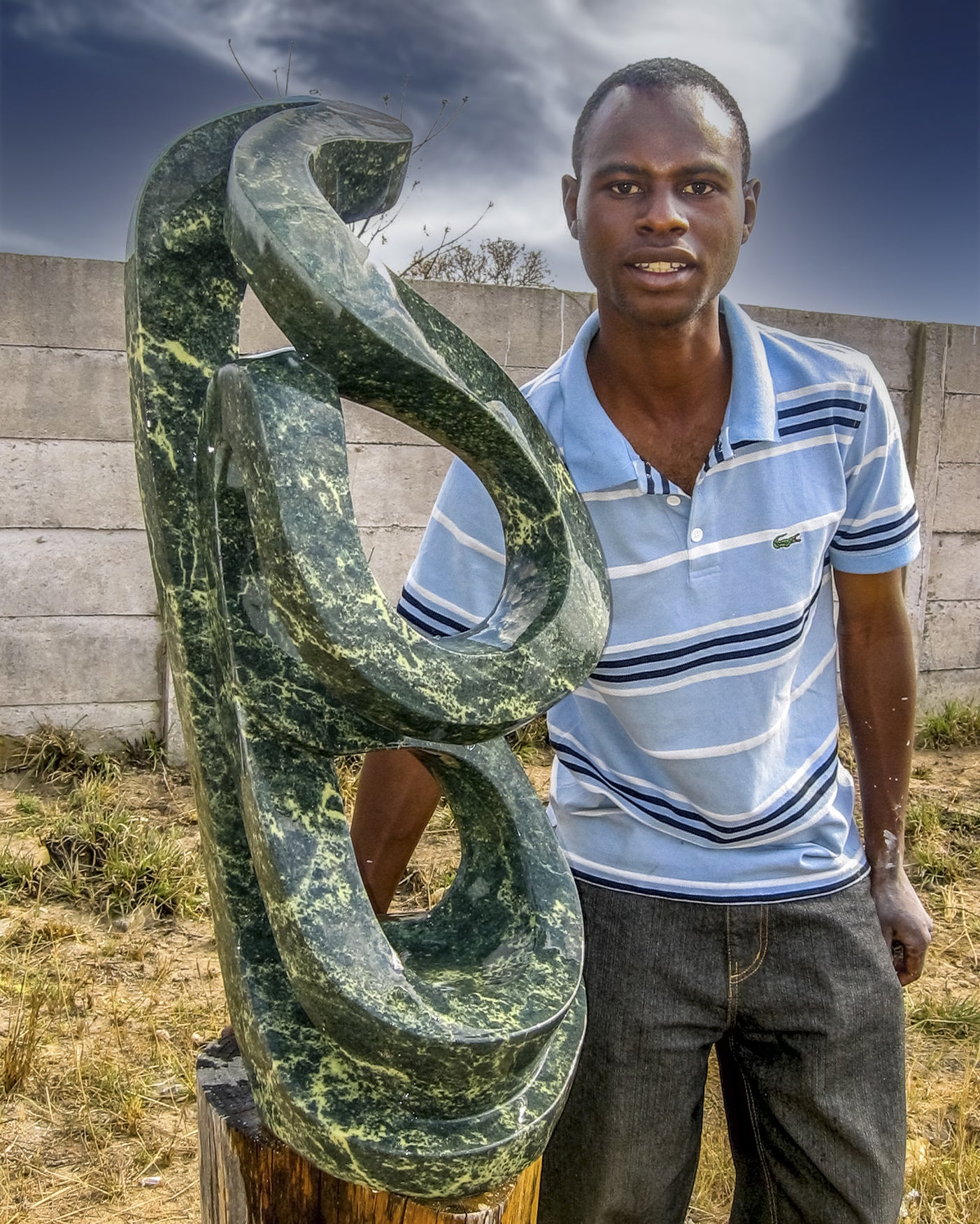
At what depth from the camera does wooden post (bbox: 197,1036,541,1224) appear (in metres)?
1.31

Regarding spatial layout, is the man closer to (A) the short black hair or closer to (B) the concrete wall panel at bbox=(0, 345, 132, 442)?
(A) the short black hair

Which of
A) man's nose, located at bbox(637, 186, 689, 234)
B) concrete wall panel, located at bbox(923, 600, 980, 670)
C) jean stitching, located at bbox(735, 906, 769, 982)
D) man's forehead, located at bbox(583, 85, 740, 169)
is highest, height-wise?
man's forehead, located at bbox(583, 85, 740, 169)

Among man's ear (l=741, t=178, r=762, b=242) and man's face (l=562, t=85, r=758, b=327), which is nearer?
man's face (l=562, t=85, r=758, b=327)

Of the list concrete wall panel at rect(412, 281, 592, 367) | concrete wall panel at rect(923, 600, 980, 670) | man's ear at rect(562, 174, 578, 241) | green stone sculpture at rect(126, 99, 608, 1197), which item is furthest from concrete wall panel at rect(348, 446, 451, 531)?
green stone sculpture at rect(126, 99, 608, 1197)

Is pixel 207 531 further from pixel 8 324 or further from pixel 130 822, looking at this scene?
pixel 8 324

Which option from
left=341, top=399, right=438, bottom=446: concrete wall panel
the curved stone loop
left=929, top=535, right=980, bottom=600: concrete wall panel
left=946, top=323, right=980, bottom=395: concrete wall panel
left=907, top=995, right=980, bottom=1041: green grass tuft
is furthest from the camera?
left=929, top=535, right=980, bottom=600: concrete wall panel

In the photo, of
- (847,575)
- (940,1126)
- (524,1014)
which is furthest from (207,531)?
(940,1126)

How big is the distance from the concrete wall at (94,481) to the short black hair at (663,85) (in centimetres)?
290

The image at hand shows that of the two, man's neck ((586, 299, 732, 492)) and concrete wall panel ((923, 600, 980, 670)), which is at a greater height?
man's neck ((586, 299, 732, 492))

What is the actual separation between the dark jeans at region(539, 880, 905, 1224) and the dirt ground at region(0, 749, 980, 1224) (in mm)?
790

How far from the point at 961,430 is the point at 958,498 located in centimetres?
32

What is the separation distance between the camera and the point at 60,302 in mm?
4434

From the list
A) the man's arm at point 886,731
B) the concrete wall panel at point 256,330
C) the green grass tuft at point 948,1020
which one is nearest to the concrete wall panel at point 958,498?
the green grass tuft at point 948,1020

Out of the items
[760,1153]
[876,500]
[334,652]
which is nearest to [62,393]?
[876,500]
